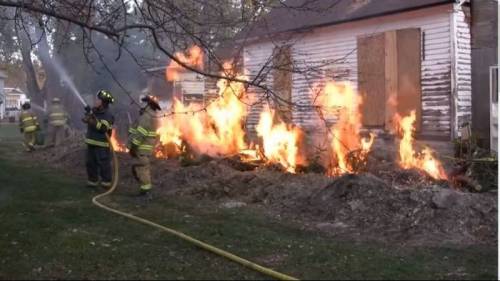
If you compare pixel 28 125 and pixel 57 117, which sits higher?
pixel 57 117

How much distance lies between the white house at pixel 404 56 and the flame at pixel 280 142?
0.92m

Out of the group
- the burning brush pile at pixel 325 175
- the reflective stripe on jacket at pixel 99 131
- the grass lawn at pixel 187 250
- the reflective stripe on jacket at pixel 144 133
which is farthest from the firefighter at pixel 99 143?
the grass lawn at pixel 187 250

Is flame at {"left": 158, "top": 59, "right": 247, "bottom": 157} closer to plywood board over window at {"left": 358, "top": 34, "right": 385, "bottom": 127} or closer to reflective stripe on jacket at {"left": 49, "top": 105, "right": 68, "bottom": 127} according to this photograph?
plywood board over window at {"left": 358, "top": 34, "right": 385, "bottom": 127}

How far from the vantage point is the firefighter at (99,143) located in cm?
1014

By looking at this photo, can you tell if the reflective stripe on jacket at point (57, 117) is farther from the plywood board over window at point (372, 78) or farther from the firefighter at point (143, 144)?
the firefighter at point (143, 144)

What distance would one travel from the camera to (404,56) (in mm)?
13312

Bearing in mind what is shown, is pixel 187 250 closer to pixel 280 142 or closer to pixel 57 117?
pixel 280 142

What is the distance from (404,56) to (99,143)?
727 cm

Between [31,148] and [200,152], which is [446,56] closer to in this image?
[200,152]

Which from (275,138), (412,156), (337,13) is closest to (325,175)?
(275,138)

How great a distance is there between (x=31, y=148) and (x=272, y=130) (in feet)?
28.0

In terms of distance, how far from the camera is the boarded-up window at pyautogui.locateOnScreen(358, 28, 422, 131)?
13203mm

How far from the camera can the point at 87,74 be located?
1111 inches

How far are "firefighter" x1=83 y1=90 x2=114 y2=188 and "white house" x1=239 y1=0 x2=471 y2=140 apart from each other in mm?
3005
